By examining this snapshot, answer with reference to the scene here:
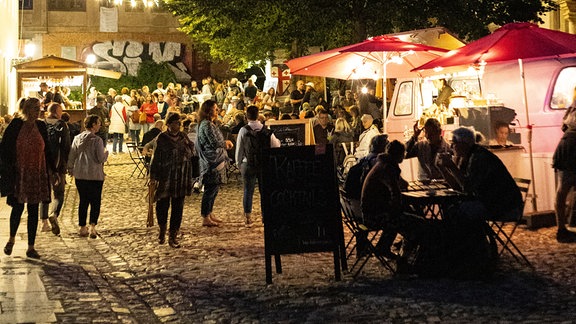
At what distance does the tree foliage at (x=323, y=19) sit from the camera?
92.4ft

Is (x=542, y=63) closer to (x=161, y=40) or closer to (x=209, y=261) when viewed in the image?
(x=209, y=261)

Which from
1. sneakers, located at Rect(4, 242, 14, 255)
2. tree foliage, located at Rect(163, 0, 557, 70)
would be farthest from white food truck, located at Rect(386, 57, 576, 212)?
tree foliage, located at Rect(163, 0, 557, 70)

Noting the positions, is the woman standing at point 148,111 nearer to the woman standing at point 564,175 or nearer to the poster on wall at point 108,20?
the poster on wall at point 108,20

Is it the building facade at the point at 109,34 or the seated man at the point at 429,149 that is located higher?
the building facade at the point at 109,34

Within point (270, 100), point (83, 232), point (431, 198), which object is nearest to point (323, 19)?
point (270, 100)

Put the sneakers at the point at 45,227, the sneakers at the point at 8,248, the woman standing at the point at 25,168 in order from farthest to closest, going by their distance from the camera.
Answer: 1. the sneakers at the point at 45,227
2. the sneakers at the point at 8,248
3. the woman standing at the point at 25,168

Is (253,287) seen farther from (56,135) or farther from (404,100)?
(404,100)

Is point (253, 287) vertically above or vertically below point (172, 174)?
below

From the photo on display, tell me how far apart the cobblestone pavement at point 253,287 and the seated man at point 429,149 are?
4.58ft

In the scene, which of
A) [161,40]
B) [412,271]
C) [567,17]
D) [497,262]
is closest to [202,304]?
[412,271]

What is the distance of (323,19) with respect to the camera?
95.2 ft

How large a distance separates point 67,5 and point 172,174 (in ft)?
146

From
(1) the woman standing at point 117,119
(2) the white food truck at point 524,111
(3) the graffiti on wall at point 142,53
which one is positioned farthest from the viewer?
(3) the graffiti on wall at point 142,53

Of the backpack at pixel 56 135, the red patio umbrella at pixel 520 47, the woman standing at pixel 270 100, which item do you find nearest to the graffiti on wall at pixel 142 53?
the woman standing at pixel 270 100
